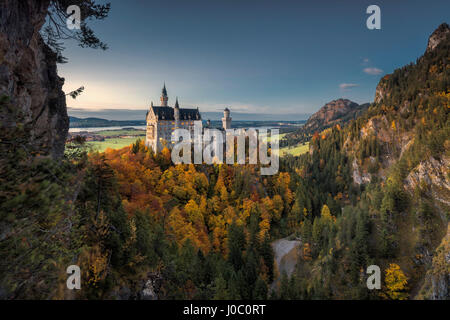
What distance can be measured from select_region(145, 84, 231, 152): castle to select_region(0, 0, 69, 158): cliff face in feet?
203

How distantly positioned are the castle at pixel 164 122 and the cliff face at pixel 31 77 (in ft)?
203

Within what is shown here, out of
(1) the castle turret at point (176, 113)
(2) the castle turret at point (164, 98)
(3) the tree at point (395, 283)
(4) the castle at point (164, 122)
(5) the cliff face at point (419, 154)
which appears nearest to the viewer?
(3) the tree at point (395, 283)

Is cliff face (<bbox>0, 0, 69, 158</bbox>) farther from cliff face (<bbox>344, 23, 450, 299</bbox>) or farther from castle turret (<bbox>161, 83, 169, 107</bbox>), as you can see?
castle turret (<bbox>161, 83, 169, 107</bbox>)

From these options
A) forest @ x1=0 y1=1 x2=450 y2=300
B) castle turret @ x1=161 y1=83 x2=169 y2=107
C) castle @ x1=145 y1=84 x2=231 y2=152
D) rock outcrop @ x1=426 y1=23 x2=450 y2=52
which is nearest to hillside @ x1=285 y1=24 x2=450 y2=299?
forest @ x1=0 y1=1 x2=450 y2=300

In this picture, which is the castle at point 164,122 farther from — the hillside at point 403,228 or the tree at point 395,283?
the tree at point 395,283

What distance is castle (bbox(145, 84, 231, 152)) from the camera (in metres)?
77.2

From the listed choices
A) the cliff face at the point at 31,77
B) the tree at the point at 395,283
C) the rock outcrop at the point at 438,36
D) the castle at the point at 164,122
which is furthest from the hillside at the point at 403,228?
→ the castle at the point at 164,122

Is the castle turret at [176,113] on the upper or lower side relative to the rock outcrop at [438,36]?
lower

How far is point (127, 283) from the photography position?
1734 cm

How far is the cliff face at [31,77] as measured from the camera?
8277 mm

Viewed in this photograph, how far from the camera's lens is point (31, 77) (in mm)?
12227
